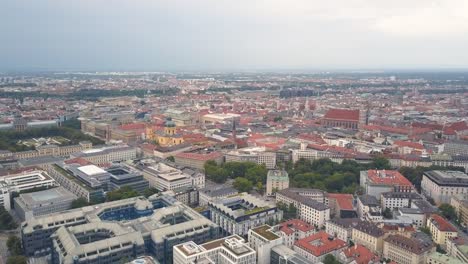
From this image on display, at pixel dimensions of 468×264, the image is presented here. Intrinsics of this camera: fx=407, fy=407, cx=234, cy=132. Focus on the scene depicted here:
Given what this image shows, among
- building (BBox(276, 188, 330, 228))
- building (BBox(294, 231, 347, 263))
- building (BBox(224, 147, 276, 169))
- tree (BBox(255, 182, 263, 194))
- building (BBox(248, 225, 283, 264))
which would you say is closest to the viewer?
building (BBox(248, 225, 283, 264))

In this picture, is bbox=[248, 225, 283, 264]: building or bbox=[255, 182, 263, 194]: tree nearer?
bbox=[248, 225, 283, 264]: building

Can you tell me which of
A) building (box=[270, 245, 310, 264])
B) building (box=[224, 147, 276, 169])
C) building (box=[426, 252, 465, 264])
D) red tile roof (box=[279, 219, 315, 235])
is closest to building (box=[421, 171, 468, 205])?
building (box=[426, 252, 465, 264])

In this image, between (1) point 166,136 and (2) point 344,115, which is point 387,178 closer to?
(1) point 166,136

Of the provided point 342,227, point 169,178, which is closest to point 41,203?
point 169,178

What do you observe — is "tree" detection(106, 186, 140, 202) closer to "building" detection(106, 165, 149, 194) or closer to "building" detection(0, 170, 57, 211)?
"building" detection(106, 165, 149, 194)

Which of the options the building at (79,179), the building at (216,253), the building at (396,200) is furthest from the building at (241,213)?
the building at (79,179)

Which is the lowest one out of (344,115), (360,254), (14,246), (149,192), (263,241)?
(14,246)

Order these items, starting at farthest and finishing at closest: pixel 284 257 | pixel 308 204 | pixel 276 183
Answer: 1. pixel 276 183
2. pixel 308 204
3. pixel 284 257

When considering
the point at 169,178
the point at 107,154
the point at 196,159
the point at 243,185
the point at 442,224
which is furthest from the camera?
the point at 107,154
